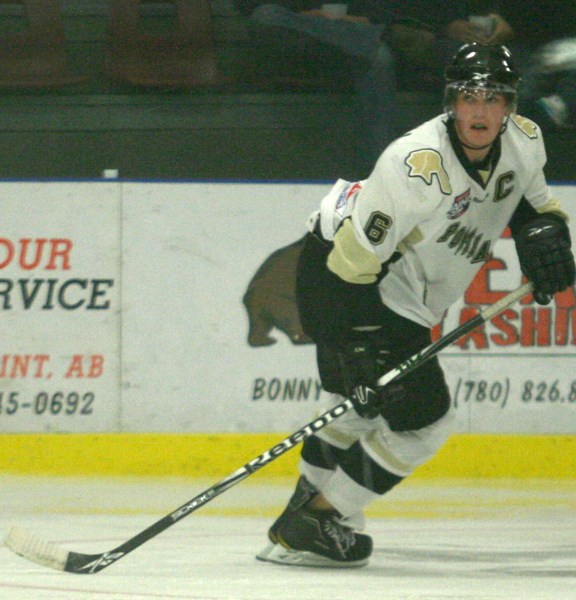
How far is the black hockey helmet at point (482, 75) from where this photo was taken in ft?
10.6

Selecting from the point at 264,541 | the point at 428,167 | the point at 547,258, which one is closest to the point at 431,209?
the point at 428,167

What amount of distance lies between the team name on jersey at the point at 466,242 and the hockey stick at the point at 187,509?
119 mm

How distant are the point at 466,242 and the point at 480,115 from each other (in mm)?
306

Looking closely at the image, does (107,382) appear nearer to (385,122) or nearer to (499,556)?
(385,122)

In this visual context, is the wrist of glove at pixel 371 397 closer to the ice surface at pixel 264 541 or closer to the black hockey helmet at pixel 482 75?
the ice surface at pixel 264 541

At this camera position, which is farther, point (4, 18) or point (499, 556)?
point (4, 18)

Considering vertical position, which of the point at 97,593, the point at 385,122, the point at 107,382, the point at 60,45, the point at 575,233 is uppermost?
the point at 60,45

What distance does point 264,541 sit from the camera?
3.86 meters

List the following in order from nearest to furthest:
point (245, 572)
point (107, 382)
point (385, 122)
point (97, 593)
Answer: point (97, 593)
point (245, 572)
point (107, 382)
point (385, 122)

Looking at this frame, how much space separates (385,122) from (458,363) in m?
0.92

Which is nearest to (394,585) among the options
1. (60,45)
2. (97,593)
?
(97,593)

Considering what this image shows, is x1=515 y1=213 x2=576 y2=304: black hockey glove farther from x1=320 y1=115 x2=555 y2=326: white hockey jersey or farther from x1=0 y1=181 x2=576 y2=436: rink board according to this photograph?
x1=0 y1=181 x2=576 y2=436: rink board

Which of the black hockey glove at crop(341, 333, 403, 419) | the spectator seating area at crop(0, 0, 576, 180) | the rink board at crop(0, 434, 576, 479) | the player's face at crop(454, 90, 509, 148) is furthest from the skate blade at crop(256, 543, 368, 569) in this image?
the spectator seating area at crop(0, 0, 576, 180)

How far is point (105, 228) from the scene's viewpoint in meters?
5.00
